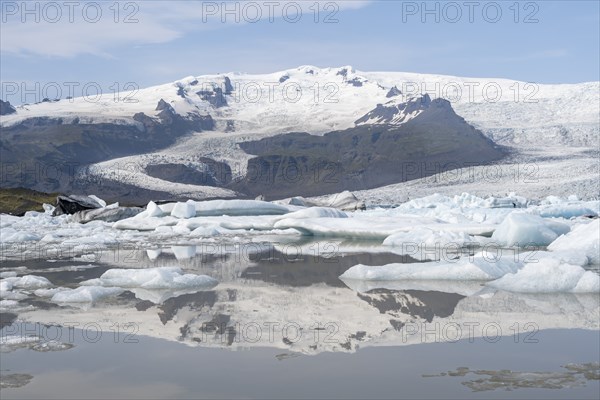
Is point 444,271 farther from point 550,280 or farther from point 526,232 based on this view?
point 526,232

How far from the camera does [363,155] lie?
478 feet

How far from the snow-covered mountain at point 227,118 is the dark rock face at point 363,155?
2183mm

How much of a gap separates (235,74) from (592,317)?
196m

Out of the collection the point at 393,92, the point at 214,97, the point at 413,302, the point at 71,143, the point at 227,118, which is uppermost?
the point at 393,92

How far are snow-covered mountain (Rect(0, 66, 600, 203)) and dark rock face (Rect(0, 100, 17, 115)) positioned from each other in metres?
1.41

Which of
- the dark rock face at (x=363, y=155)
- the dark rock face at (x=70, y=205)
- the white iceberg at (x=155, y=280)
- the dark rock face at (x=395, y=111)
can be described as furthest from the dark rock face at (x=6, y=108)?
the white iceberg at (x=155, y=280)

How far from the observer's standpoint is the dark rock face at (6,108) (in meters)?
168

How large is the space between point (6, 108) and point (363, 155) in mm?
90572

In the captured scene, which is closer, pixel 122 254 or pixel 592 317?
pixel 592 317

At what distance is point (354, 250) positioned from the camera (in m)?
13.1

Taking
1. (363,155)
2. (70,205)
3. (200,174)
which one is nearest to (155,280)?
(70,205)

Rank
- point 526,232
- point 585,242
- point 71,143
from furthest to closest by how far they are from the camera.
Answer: point 71,143 → point 526,232 → point 585,242

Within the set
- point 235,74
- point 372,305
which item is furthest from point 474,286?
point 235,74

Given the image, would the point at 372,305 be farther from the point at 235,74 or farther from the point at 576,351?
the point at 235,74
